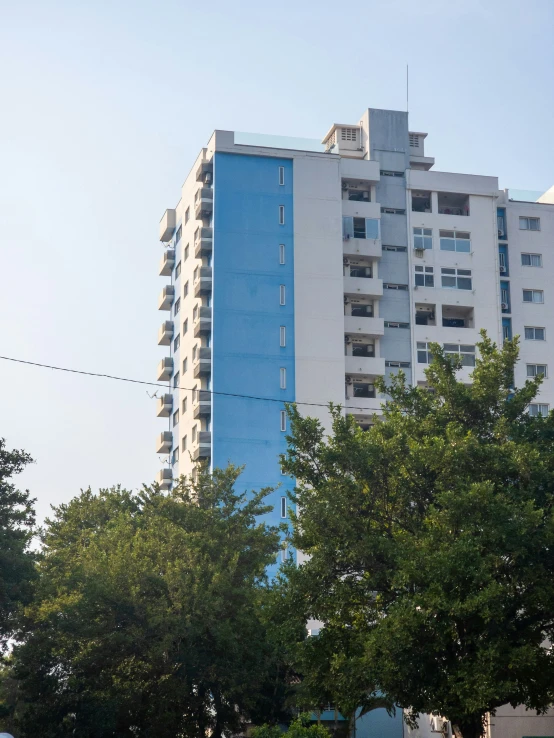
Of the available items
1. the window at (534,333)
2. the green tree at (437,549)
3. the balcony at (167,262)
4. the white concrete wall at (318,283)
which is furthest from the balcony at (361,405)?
the green tree at (437,549)

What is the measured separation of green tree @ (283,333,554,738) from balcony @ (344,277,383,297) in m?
43.6

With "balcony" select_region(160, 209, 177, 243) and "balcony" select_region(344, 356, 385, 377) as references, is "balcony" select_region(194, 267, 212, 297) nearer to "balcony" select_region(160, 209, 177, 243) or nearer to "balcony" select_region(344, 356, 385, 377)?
"balcony" select_region(344, 356, 385, 377)

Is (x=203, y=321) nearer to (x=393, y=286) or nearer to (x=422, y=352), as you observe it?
(x=393, y=286)

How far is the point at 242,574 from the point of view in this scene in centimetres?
4712

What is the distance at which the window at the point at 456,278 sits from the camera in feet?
274

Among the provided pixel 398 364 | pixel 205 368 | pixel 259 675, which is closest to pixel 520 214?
pixel 398 364

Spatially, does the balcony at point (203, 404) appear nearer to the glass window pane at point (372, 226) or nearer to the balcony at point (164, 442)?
the balcony at point (164, 442)

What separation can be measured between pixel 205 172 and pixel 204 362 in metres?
14.6

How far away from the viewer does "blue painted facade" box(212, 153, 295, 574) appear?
7481 cm

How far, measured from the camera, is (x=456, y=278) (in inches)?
3300

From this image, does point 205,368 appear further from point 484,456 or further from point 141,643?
point 484,456

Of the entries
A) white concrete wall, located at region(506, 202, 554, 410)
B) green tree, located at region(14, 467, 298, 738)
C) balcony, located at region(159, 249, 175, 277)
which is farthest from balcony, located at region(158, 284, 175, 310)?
green tree, located at region(14, 467, 298, 738)

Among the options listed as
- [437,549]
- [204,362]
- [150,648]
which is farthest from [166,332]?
[437,549]

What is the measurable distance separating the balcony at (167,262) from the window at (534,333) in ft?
96.4
